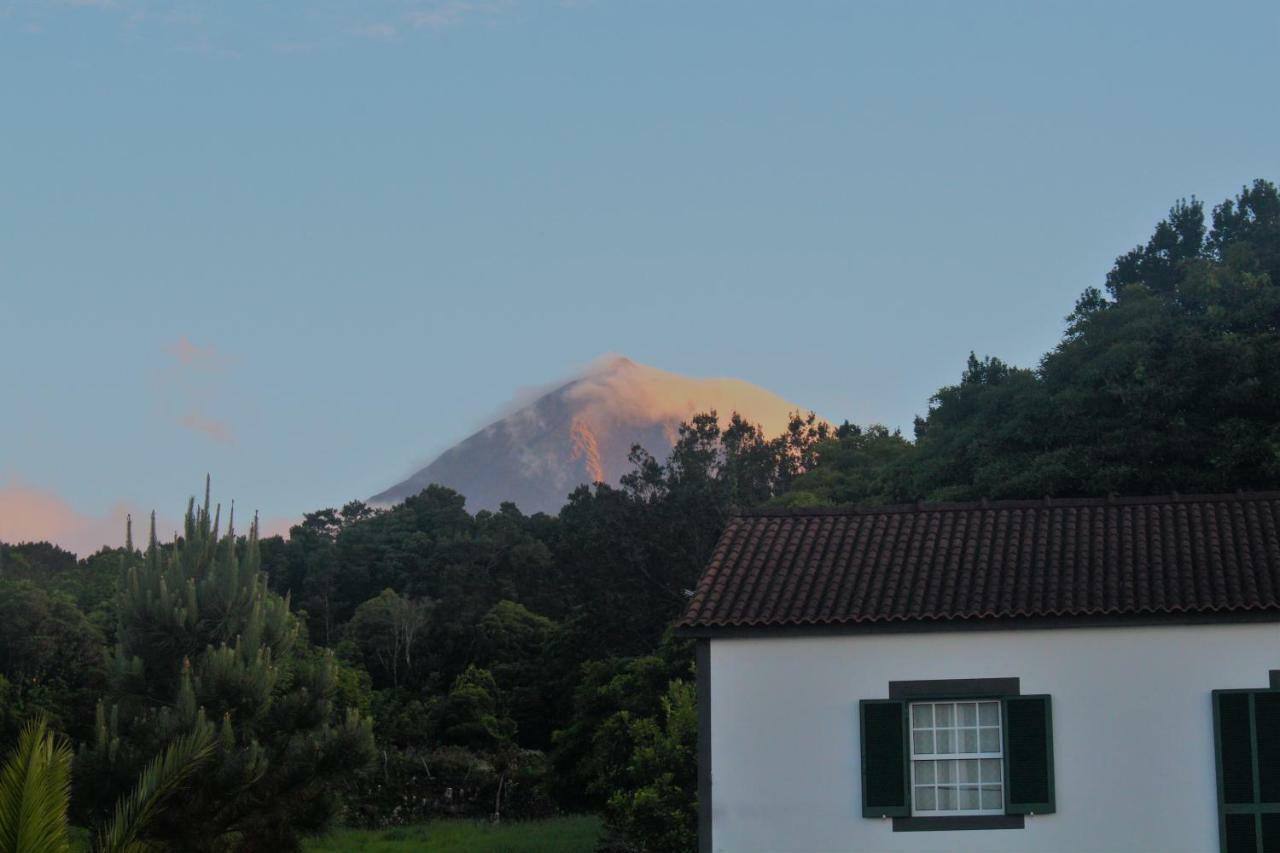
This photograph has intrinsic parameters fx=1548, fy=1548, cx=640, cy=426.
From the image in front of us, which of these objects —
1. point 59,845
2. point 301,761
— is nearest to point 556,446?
point 301,761

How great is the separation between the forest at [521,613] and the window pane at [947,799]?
22.5ft

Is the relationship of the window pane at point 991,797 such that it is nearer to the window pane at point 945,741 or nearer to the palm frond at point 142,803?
the window pane at point 945,741

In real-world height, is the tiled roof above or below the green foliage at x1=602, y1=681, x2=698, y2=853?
above

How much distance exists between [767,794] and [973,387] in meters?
19.6

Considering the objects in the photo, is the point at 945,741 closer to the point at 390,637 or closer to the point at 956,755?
the point at 956,755

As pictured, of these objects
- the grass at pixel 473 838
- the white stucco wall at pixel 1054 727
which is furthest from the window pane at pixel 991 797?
the grass at pixel 473 838

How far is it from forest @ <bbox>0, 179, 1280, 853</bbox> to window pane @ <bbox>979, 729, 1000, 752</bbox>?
23.5 feet

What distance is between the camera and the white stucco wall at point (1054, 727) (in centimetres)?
1415

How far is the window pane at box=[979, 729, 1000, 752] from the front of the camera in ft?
47.4

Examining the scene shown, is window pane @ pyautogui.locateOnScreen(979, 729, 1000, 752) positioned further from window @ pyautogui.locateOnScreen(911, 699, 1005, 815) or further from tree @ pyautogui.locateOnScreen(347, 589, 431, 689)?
tree @ pyautogui.locateOnScreen(347, 589, 431, 689)

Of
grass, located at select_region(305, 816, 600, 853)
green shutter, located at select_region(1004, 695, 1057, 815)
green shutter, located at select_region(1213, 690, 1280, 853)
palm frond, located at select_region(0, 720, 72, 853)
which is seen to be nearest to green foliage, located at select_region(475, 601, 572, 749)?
grass, located at select_region(305, 816, 600, 853)

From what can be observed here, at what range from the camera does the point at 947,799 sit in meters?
14.5

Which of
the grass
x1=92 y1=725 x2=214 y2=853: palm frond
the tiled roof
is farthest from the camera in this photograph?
the grass

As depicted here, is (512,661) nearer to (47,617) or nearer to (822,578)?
(47,617)
